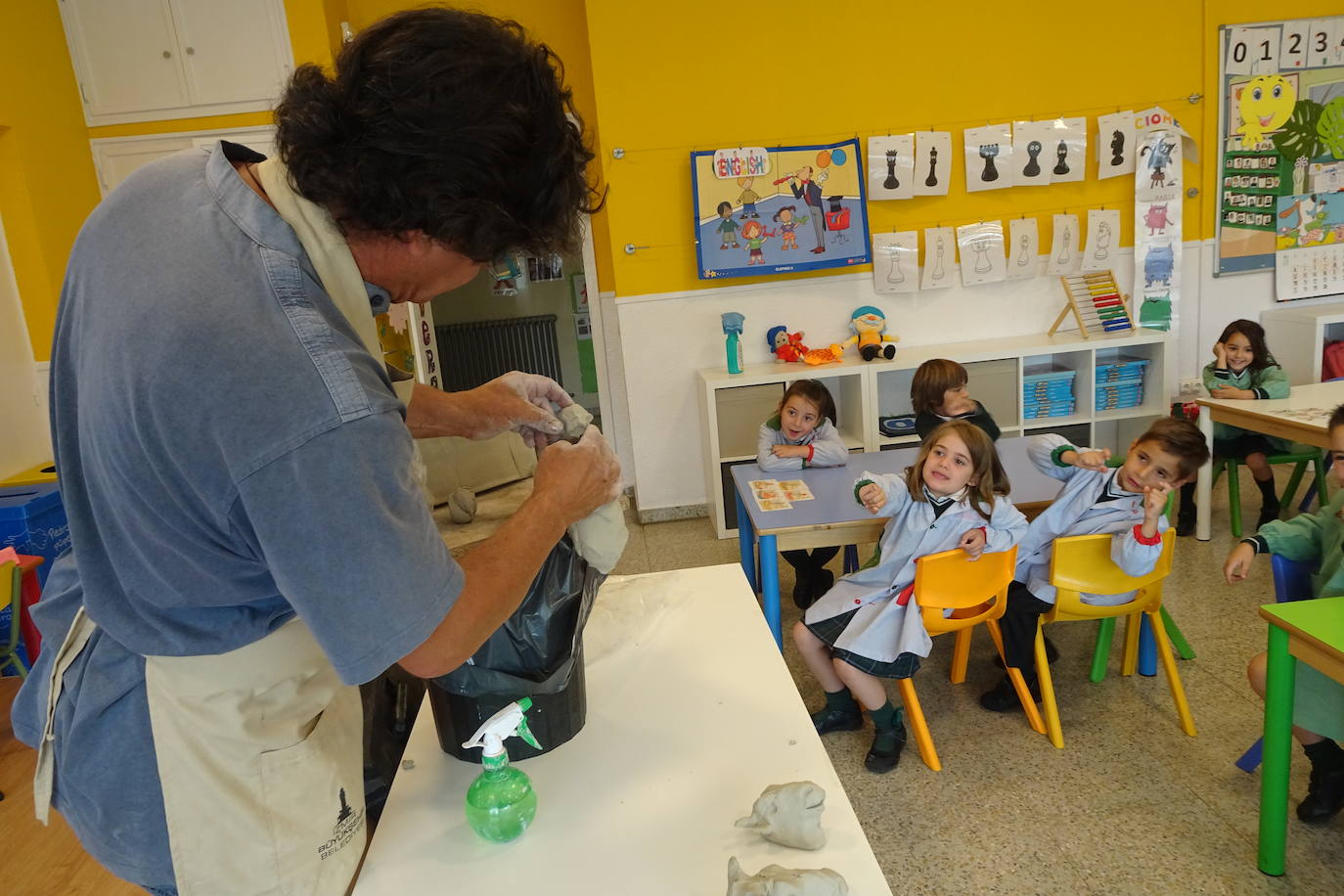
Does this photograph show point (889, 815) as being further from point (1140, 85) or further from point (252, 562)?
point (1140, 85)

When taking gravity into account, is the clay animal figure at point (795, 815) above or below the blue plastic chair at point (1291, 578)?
above

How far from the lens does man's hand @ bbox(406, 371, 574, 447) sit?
1202mm

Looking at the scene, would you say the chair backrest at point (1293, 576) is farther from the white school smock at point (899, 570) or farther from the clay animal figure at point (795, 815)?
the clay animal figure at point (795, 815)

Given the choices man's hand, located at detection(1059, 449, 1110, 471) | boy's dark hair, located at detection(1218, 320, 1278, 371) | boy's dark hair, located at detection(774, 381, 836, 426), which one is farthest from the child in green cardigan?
boy's dark hair, located at detection(1218, 320, 1278, 371)

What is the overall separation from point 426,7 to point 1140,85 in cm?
440

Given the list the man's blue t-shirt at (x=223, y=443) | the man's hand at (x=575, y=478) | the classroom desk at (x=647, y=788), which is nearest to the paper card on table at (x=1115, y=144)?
the classroom desk at (x=647, y=788)

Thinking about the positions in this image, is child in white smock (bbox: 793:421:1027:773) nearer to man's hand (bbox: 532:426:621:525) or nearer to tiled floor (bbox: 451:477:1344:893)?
tiled floor (bbox: 451:477:1344:893)

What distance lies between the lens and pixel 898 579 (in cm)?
218

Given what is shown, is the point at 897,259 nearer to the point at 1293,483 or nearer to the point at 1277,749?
the point at 1293,483

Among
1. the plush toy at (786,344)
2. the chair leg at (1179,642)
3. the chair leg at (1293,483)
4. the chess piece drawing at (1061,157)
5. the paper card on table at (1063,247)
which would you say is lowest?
the chair leg at (1179,642)

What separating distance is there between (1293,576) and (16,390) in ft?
15.2

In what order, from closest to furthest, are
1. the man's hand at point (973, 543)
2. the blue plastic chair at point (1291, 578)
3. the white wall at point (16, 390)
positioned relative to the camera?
the blue plastic chair at point (1291, 578) < the man's hand at point (973, 543) < the white wall at point (16, 390)

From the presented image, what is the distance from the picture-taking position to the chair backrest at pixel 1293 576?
6.45ft

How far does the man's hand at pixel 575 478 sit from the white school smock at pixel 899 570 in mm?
1330
